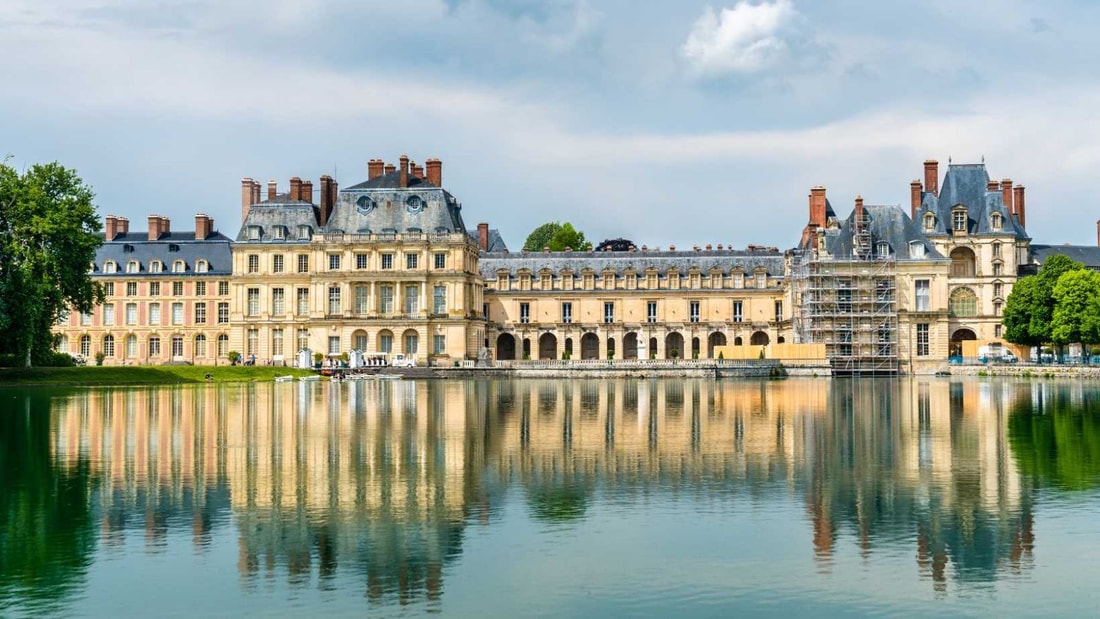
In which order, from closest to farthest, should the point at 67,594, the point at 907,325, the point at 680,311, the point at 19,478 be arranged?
the point at 67,594, the point at 19,478, the point at 907,325, the point at 680,311

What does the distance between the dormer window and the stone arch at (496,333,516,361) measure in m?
32.7

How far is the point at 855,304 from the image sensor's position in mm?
88000

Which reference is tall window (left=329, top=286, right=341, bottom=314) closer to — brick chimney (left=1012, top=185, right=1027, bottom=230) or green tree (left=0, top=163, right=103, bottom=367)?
green tree (left=0, top=163, right=103, bottom=367)

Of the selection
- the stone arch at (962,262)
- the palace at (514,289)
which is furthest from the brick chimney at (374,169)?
the stone arch at (962,262)

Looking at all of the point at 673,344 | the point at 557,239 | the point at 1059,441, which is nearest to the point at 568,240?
the point at 557,239

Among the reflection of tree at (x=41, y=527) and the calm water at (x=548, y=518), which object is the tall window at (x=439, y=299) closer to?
the calm water at (x=548, y=518)

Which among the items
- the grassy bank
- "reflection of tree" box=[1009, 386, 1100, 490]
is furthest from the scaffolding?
"reflection of tree" box=[1009, 386, 1100, 490]

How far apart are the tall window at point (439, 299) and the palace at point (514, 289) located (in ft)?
0.53

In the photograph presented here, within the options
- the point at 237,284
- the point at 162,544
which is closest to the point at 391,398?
the point at 162,544

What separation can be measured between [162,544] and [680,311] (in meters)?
82.3

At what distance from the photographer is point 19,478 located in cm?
2208

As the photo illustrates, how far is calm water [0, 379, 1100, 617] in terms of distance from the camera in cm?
1340

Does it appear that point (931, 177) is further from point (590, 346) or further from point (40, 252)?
point (40, 252)

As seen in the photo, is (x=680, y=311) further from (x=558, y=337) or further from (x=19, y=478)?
(x=19, y=478)
